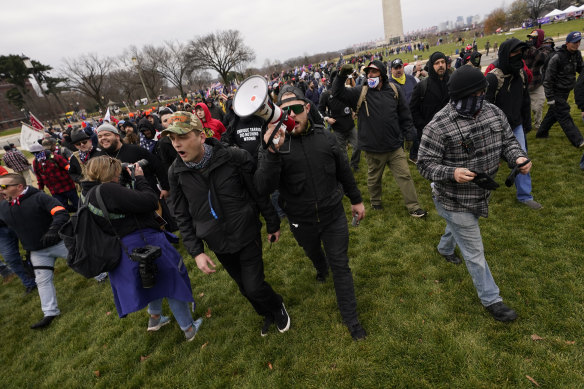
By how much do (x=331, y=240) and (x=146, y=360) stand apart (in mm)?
2491

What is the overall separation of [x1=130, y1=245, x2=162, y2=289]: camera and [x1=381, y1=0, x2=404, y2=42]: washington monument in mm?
65190

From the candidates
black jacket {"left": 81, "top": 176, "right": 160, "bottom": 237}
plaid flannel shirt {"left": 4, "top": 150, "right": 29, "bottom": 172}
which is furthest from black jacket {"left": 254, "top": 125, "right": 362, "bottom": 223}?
plaid flannel shirt {"left": 4, "top": 150, "right": 29, "bottom": 172}

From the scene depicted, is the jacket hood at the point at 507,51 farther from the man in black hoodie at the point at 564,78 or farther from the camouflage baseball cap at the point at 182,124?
the camouflage baseball cap at the point at 182,124

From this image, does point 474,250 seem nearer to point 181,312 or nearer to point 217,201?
point 217,201

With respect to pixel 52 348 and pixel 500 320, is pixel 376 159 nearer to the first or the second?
pixel 500 320

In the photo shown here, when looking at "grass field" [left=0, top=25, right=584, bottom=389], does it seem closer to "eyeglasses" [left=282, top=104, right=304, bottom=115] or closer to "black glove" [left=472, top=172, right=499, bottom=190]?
"black glove" [left=472, top=172, right=499, bottom=190]

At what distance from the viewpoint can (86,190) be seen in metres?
2.69

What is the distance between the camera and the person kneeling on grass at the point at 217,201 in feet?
8.05

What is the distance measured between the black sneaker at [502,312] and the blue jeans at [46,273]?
217 inches

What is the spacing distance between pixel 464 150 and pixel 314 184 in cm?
133

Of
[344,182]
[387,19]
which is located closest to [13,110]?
[387,19]

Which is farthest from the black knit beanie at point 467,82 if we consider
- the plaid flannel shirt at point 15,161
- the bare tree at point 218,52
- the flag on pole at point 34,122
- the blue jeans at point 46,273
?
the bare tree at point 218,52

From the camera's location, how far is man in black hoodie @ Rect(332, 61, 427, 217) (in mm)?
4184

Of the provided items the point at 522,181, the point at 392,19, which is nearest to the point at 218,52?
the point at 392,19
